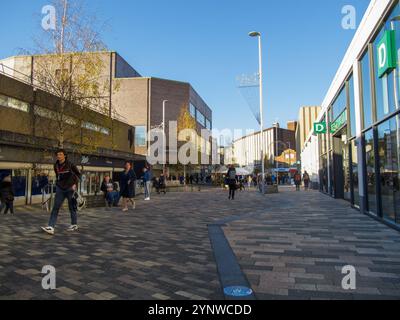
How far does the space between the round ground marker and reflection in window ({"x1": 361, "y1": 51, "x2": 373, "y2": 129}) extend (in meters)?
8.02

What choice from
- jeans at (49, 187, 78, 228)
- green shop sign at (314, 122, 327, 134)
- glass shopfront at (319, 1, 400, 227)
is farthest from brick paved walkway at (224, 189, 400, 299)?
green shop sign at (314, 122, 327, 134)

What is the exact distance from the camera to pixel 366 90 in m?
10.6

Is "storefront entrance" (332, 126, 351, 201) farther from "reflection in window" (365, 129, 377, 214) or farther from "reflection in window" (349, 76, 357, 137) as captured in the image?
"reflection in window" (365, 129, 377, 214)

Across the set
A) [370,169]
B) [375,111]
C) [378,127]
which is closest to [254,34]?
[375,111]

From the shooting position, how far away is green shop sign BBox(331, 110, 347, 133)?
1435 cm

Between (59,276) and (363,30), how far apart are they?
1042 cm

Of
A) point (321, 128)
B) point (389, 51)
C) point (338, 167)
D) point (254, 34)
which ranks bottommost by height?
point (338, 167)

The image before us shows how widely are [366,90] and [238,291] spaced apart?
9248mm

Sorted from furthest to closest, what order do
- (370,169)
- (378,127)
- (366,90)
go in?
(366,90) < (370,169) < (378,127)

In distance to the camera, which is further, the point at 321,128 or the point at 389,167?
the point at 321,128

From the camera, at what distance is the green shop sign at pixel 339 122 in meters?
14.4

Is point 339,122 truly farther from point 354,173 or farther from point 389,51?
point 389,51

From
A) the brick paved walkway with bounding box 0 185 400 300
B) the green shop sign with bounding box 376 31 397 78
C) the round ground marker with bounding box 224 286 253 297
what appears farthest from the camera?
the green shop sign with bounding box 376 31 397 78
